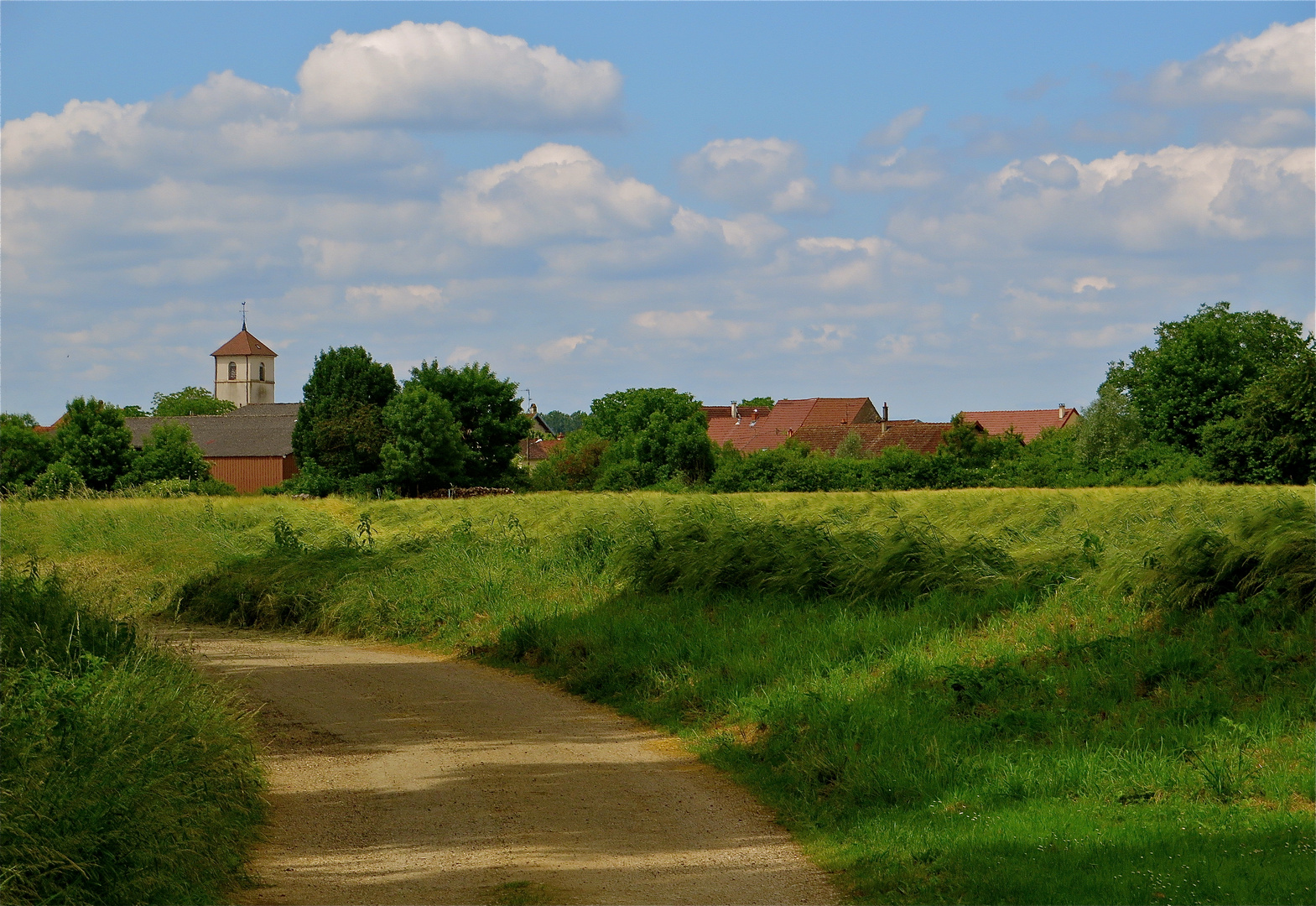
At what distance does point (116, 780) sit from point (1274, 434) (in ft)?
156

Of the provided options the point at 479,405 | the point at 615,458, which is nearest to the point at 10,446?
the point at 479,405

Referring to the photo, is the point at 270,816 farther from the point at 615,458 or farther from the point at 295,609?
the point at 615,458

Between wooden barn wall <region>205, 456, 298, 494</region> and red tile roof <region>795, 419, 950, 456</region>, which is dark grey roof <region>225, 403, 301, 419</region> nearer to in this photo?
wooden barn wall <region>205, 456, 298, 494</region>

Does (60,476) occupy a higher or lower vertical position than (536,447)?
lower

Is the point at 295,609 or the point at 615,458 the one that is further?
the point at 615,458

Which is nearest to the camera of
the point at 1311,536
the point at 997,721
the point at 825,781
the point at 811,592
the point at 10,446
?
the point at 825,781

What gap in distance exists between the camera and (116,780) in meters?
6.06

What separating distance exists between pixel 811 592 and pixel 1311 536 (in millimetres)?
5582

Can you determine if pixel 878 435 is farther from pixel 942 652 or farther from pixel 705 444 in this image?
pixel 942 652

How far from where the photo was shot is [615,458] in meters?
67.4

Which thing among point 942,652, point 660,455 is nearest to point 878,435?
point 660,455


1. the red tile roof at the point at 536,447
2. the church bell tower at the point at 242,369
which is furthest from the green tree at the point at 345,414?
the church bell tower at the point at 242,369

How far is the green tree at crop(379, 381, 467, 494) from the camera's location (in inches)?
2340

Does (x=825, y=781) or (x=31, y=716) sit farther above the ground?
(x=31, y=716)
